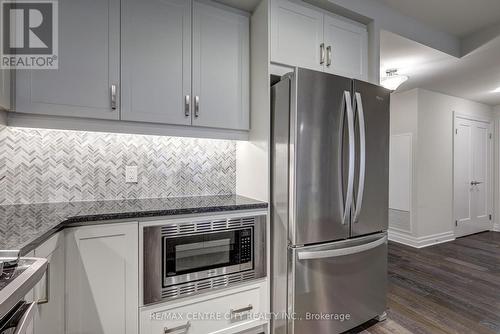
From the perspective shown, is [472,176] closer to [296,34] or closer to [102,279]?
[296,34]

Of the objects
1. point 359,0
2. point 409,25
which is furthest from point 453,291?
point 359,0

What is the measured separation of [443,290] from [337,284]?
1.62 metres

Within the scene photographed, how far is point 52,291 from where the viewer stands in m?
1.15

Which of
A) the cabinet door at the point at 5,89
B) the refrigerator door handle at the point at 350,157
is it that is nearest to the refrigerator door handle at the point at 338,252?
the refrigerator door handle at the point at 350,157

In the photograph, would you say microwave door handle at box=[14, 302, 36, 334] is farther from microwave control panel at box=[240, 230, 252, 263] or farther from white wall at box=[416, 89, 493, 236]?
white wall at box=[416, 89, 493, 236]

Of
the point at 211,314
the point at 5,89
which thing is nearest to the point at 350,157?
the point at 211,314

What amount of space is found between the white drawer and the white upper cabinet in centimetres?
167

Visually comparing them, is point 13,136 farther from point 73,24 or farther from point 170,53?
point 170,53

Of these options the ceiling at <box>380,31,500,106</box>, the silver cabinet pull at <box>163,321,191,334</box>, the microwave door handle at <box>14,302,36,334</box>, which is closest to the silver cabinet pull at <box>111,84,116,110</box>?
the microwave door handle at <box>14,302,36,334</box>

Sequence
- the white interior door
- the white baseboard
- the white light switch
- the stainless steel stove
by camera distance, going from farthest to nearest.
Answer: the white interior door → the white baseboard → the white light switch → the stainless steel stove

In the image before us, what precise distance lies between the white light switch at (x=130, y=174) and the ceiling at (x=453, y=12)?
8.36ft

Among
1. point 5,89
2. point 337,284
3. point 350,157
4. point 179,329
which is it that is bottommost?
point 179,329

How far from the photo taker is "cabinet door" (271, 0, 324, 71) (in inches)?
69.2

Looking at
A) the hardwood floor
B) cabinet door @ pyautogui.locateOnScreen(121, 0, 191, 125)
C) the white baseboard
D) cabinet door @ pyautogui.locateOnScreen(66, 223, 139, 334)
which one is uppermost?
cabinet door @ pyautogui.locateOnScreen(121, 0, 191, 125)
